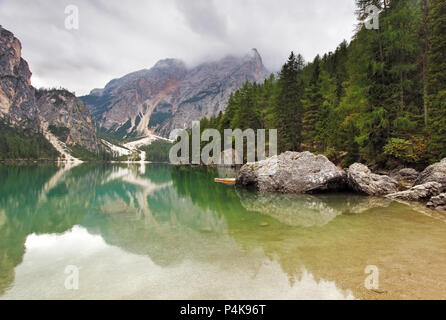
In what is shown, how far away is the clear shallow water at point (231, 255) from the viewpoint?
5.37 m

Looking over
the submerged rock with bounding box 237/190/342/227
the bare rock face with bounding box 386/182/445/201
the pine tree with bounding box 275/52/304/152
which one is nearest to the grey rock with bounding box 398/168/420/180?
the bare rock face with bounding box 386/182/445/201

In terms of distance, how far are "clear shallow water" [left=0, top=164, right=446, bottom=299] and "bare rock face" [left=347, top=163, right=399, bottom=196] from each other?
5.28m

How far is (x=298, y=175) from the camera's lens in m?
22.6

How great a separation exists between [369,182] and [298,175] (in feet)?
18.8

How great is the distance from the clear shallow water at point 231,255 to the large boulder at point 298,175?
794 centimetres

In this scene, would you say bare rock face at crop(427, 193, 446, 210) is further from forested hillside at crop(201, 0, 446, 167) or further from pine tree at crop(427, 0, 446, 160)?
forested hillside at crop(201, 0, 446, 167)

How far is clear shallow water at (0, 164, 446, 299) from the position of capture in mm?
5367

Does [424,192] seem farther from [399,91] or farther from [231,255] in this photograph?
[231,255]

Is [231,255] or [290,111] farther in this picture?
[290,111]

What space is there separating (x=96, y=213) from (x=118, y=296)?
11.8 meters

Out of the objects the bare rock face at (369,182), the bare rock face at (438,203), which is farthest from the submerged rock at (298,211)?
the bare rock face at (438,203)

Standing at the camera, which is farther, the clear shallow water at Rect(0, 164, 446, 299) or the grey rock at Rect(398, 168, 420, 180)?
the grey rock at Rect(398, 168, 420, 180)

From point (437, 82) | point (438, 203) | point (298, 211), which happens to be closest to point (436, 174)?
point (438, 203)
